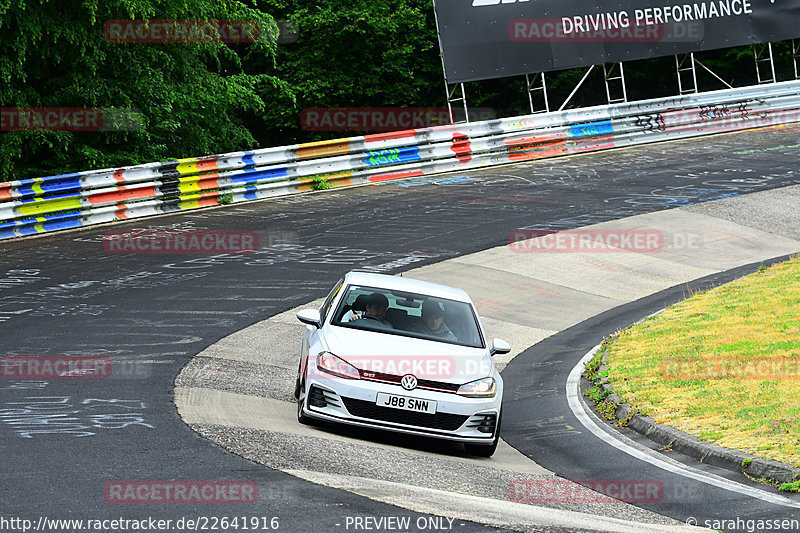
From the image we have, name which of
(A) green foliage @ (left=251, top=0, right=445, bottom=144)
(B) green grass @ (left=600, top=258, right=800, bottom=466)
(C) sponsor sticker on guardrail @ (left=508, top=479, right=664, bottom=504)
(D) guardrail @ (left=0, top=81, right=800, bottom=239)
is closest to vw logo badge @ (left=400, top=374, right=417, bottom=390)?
(C) sponsor sticker on guardrail @ (left=508, top=479, right=664, bottom=504)

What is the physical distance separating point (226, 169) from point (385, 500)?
16717mm

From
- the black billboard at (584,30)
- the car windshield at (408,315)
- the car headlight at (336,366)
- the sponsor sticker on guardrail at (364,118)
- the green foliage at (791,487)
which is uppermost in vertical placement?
the black billboard at (584,30)

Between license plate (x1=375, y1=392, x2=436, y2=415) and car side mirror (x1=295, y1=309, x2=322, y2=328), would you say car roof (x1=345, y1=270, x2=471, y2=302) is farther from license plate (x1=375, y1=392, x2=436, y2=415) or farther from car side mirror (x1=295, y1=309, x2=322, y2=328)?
license plate (x1=375, y1=392, x2=436, y2=415)

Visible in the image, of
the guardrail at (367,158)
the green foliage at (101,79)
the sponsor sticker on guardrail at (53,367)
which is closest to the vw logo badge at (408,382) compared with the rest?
the sponsor sticker on guardrail at (53,367)

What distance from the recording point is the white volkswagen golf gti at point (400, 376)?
9.08 meters

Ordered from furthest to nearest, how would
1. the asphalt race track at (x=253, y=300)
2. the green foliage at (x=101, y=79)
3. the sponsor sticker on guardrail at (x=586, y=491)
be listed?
the green foliage at (x=101, y=79) → the sponsor sticker on guardrail at (x=586, y=491) → the asphalt race track at (x=253, y=300)

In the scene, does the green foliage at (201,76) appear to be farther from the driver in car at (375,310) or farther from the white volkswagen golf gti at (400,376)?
the white volkswagen golf gti at (400,376)

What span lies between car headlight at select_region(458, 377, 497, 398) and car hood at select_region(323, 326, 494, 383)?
51mm

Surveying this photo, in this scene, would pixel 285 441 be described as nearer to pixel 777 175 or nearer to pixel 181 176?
pixel 181 176

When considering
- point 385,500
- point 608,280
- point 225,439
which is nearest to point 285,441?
point 225,439

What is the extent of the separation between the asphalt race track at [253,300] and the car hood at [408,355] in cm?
111

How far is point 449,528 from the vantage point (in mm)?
Result: 6695

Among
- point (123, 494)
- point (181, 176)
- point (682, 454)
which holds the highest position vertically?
point (181, 176)

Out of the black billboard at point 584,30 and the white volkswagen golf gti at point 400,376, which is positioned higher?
the black billboard at point 584,30
